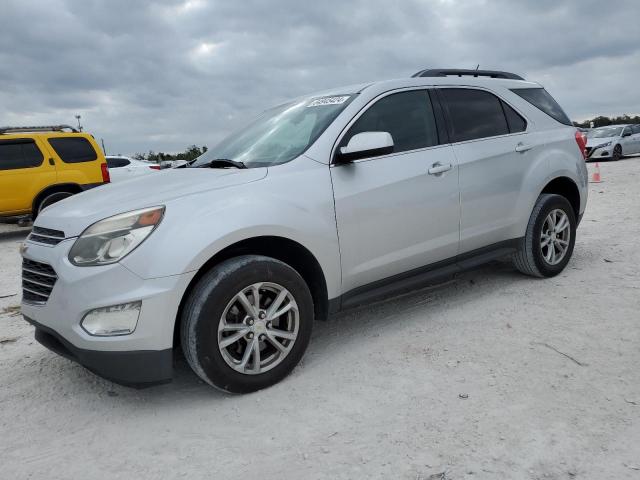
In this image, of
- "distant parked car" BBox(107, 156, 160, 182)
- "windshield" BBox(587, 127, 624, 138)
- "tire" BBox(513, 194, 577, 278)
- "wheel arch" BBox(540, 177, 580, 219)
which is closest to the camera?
"tire" BBox(513, 194, 577, 278)

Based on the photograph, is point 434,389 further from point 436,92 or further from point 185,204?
point 436,92

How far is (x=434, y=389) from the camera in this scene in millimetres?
2719

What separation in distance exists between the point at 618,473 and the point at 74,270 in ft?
8.28

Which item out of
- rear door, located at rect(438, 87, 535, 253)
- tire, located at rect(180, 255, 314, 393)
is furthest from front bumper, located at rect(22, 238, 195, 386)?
rear door, located at rect(438, 87, 535, 253)

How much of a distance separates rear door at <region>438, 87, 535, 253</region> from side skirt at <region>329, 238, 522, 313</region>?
0.25 feet

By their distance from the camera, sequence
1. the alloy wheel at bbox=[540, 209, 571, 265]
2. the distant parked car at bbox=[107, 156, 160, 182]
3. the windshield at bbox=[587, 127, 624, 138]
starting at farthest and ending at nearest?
the windshield at bbox=[587, 127, 624, 138] → the distant parked car at bbox=[107, 156, 160, 182] → the alloy wheel at bbox=[540, 209, 571, 265]

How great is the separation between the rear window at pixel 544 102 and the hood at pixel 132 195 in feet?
8.75

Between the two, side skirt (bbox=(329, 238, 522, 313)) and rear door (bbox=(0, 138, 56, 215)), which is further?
rear door (bbox=(0, 138, 56, 215))

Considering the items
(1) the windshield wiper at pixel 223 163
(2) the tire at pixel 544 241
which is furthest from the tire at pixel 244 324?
(2) the tire at pixel 544 241

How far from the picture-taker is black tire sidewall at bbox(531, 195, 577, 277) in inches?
167

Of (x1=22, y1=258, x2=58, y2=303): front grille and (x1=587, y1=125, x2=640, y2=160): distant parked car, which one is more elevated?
(x1=22, y1=258, x2=58, y2=303): front grille

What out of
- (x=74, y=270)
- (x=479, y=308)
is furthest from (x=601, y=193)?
(x=74, y=270)

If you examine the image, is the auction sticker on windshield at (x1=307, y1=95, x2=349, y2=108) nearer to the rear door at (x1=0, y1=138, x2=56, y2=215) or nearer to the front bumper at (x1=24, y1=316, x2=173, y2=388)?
the front bumper at (x1=24, y1=316, x2=173, y2=388)

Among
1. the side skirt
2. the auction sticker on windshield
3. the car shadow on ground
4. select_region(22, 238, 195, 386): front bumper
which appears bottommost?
the car shadow on ground
